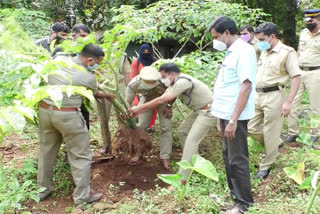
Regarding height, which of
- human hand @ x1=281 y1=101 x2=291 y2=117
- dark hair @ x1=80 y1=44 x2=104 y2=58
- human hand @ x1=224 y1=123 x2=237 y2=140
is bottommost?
human hand @ x1=281 y1=101 x2=291 y2=117

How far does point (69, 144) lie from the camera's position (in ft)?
12.6

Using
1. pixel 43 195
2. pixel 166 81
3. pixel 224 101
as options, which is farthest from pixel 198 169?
pixel 43 195

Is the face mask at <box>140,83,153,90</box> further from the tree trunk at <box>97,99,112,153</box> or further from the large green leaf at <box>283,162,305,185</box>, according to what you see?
the large green leaf at <box>283,162,305,185</box>

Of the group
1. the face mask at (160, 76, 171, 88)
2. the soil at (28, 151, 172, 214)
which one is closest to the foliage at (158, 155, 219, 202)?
the soil at (28, 151, 172, 214)

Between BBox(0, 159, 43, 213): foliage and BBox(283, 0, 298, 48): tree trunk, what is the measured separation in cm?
956

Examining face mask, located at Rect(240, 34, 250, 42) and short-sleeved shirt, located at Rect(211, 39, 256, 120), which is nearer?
short-sleeved shirt, located at Rect(211, 39, 256, 120)

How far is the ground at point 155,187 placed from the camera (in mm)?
3426

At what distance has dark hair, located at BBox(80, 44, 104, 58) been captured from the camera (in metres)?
3.81

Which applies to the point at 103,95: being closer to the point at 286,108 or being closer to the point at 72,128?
the point at 72,128

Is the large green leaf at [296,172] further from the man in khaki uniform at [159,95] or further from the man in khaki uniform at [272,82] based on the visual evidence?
the man in khaki uniform at [159,95]

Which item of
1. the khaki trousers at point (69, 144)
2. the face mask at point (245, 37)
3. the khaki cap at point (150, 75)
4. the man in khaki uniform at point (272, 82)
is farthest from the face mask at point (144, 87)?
the face mask at point (245, 37)

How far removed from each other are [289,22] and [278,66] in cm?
804

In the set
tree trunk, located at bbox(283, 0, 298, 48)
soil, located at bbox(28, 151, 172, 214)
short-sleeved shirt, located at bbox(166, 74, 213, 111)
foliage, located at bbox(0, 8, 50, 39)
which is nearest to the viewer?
soil, located at bbox(28, 151, 172, 214)

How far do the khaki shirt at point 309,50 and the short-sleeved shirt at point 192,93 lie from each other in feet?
6.23
